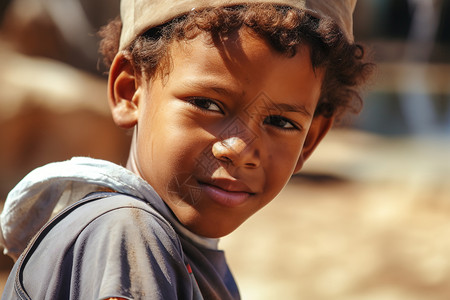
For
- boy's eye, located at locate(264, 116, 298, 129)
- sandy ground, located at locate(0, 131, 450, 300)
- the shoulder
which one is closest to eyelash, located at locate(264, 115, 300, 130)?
boy's eye, located at locate(264, 116, 298, 129)

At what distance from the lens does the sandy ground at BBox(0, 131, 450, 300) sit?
13.8 ft

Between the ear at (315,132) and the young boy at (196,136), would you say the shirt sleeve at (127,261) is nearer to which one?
the young boy at (196,136)

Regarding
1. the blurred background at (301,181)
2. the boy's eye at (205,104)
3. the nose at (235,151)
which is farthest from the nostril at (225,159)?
the blurred background at (301,181)

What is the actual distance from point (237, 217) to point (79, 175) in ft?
1.12

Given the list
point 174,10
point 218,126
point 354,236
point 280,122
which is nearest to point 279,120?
point 280,122

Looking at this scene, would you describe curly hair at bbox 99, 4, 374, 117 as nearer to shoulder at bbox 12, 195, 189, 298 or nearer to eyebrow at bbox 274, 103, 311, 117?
eyebrow at bbox 274, 103, 311, 117

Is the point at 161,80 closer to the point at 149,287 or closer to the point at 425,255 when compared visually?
the point at 149,287

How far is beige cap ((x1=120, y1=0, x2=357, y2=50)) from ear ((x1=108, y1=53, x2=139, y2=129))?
0.05 metres

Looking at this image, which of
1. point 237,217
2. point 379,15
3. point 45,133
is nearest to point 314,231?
point 45,133

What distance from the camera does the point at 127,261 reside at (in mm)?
1063

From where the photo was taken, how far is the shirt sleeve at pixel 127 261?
3.41 feet

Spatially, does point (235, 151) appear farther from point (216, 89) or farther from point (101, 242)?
point (101, 242)

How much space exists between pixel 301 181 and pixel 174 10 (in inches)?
223

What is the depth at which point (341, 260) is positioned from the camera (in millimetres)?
4617
